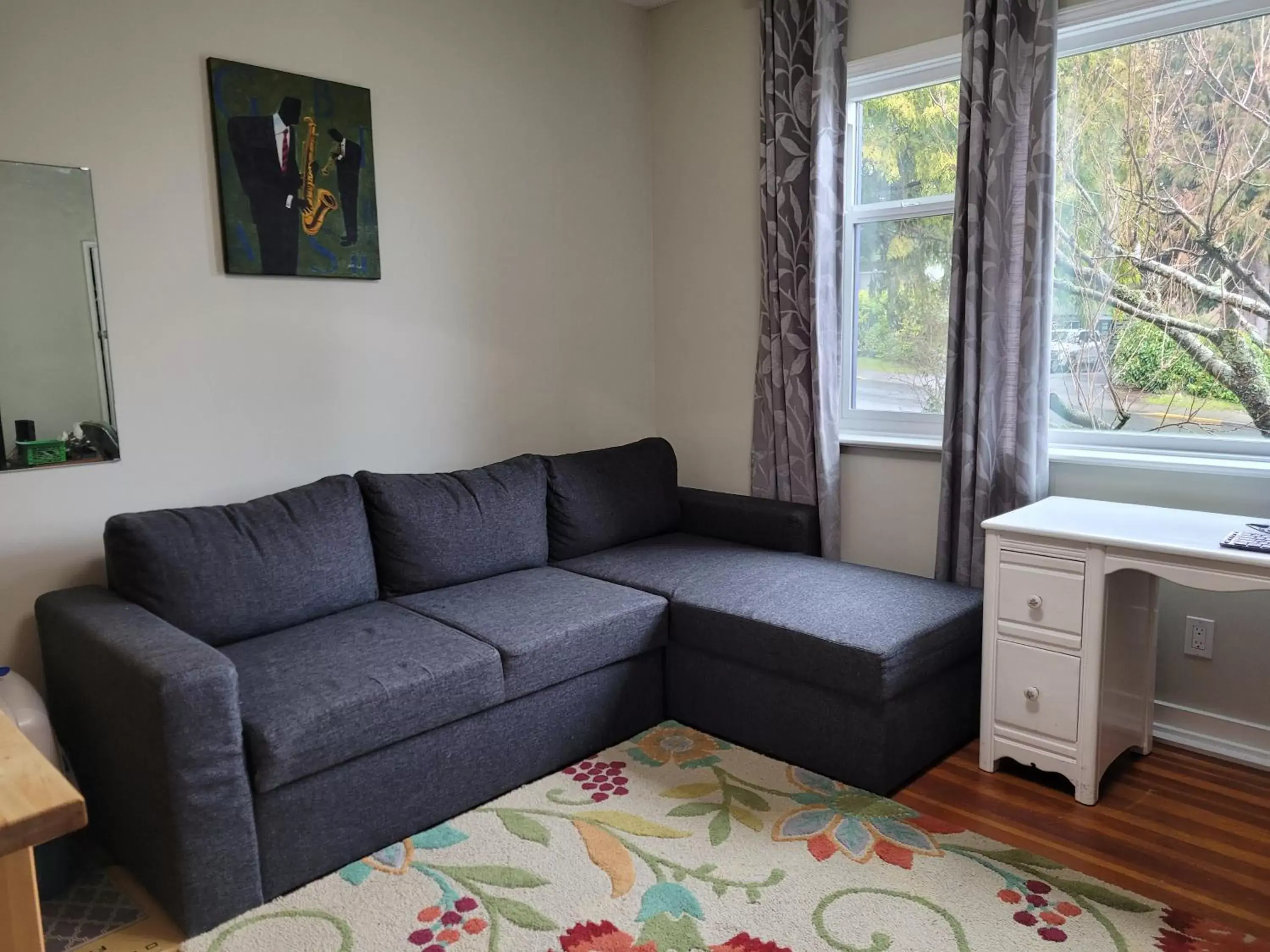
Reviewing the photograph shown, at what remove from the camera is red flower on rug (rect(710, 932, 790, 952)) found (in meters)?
1.89

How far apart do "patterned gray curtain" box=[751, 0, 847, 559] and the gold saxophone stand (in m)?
1.64

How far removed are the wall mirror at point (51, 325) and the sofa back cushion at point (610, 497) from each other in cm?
148

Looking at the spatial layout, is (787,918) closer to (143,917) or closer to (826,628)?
(826,628)

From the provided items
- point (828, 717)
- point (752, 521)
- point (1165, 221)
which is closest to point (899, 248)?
point (1165, 221)

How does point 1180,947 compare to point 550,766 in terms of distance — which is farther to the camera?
point 550,766

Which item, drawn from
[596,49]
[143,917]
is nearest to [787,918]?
[143,917]

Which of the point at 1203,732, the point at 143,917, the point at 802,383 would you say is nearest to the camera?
the point at 143,917

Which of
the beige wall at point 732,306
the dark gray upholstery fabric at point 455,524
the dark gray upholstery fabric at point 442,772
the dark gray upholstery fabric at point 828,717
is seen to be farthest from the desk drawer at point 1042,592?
the dark gray upholstery fabric at point 455,524

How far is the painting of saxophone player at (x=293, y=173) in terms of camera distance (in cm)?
280

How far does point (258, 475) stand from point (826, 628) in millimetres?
1846

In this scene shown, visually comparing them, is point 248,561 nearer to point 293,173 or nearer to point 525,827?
point 525,827

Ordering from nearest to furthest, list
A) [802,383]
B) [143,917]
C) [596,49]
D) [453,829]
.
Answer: [143,917]
[453,829]
[802,383]
[596,49]

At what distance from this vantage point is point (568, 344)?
3842 millimetres

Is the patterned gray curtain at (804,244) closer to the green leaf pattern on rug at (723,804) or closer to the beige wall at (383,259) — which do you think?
the beige wall at (383,259)
